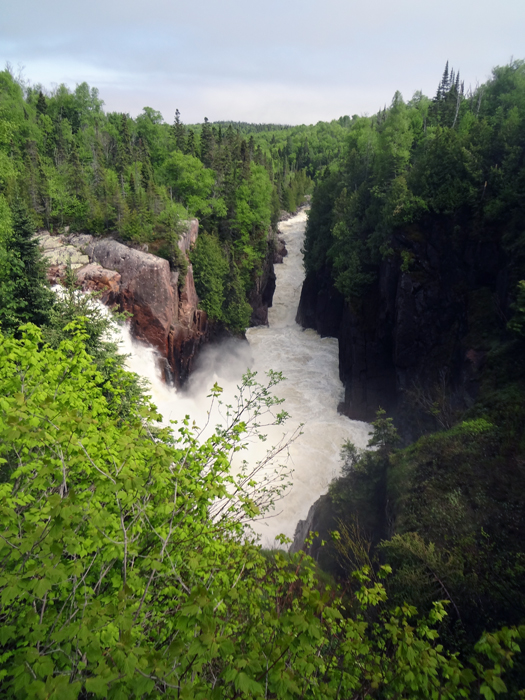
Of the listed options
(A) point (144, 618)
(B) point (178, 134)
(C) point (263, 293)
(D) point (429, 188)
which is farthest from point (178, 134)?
(A) point (144, 618)

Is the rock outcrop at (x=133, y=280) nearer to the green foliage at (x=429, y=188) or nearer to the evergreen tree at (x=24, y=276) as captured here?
the evergreen tree at (x=24, y=276)

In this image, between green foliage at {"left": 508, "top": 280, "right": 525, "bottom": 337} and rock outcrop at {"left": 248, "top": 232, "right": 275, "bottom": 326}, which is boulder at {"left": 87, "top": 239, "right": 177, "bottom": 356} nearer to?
rock outcrop at {"left": 248, "top": 232, "right": 275, "bottom": 326}

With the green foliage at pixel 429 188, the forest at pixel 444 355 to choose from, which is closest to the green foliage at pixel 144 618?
the forest at pixel 444 355

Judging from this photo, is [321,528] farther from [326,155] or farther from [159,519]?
[326,155]

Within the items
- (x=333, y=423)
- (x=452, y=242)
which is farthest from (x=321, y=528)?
(x=452, y=242)

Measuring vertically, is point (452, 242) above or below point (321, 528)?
above

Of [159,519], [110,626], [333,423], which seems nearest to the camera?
[110,626]

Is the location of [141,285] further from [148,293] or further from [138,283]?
[148,293]

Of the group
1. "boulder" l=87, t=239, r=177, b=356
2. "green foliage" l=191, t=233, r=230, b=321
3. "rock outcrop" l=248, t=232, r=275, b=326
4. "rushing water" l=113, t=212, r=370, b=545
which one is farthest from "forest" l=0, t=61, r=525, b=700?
"rock outcrop" l=248, t=232, r=275, b=326
